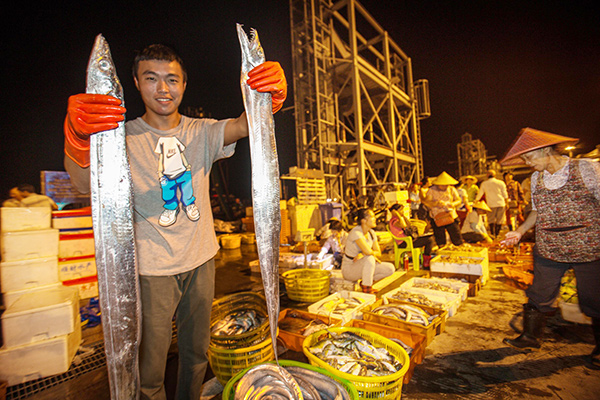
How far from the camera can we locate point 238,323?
114 inches

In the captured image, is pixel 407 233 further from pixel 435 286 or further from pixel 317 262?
pixel 317 262

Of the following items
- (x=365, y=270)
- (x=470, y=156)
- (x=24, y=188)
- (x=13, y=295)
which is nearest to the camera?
(x=13, y=295)

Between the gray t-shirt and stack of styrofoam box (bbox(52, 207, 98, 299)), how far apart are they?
4627 millimetres

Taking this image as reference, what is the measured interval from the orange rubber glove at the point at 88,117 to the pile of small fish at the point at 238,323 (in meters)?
2.23

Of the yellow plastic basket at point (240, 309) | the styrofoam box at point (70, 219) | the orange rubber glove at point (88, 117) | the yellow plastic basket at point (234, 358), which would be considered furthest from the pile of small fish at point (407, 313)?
the styrofoam box at point (70, 219)

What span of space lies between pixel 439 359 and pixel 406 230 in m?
3.47

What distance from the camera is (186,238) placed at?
1586 mm

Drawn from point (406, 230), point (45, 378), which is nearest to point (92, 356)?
point (45, 378)

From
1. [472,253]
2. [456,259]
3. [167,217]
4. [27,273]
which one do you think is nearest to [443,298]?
[456,259]

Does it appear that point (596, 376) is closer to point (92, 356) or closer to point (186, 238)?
point (186, 238)

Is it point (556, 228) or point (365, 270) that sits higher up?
point (556, 228)

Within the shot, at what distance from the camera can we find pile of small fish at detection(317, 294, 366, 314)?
3.42 m

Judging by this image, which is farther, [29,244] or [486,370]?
[29,244]

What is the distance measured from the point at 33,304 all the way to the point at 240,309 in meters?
2.29
